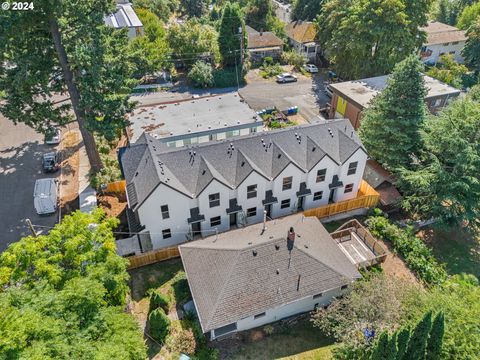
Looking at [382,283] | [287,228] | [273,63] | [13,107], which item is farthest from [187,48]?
[382,283]

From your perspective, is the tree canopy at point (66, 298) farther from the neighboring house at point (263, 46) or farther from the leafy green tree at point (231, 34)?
the neighboring house at point (263, 46)

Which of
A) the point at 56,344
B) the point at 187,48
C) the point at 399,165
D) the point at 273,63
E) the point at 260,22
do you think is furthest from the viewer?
the point at 260,22

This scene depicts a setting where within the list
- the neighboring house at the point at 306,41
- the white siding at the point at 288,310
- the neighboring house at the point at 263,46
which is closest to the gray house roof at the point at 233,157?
the white siding at the point at 288,310

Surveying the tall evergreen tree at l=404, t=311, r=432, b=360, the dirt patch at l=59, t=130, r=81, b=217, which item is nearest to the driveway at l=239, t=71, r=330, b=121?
the dirt patch at l=59, t=130, r=81, b=217

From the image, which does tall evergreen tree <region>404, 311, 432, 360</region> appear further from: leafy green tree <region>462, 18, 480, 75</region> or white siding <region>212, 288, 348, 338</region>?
leafy green tree <region>462, 18, 480, 75</region>

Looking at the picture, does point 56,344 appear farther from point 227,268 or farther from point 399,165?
point 399,165

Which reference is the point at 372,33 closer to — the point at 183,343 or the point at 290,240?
the point at 290,240
